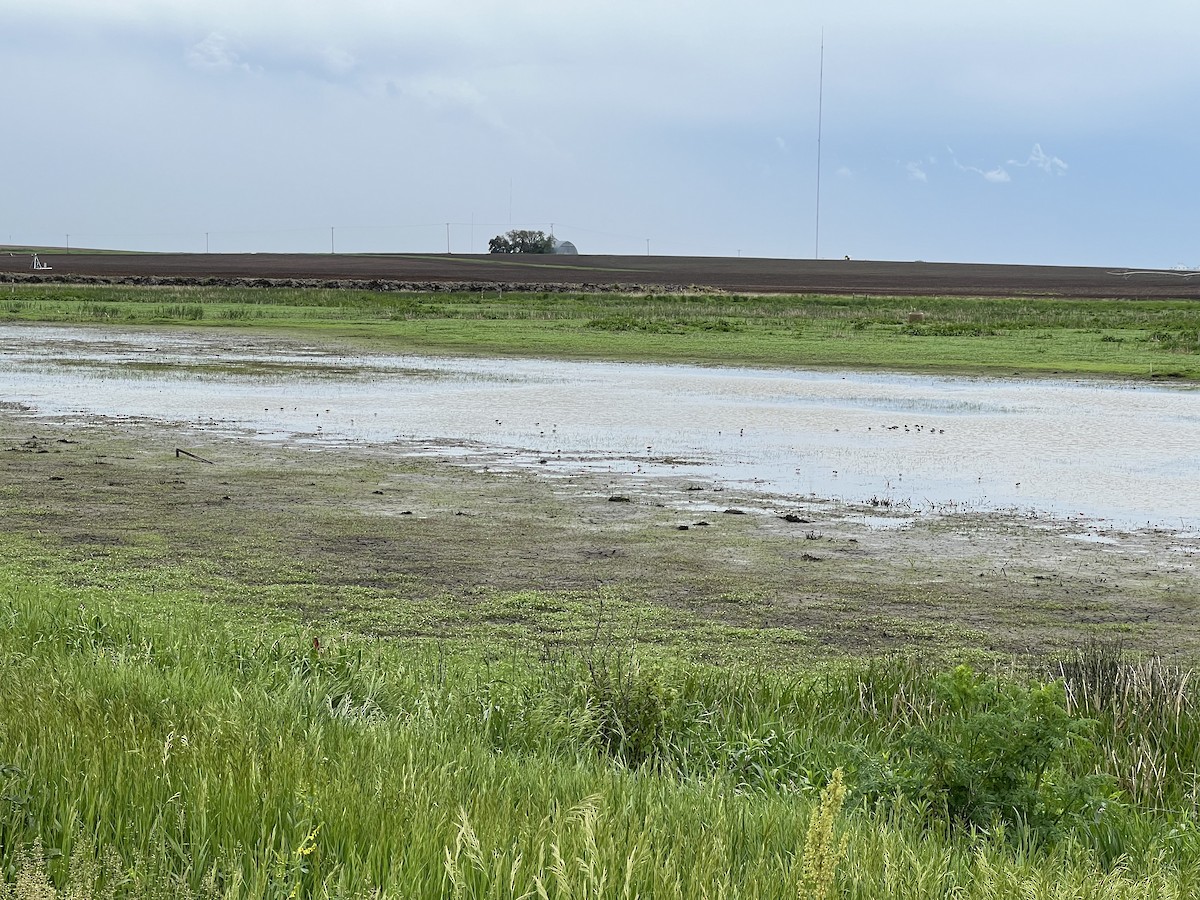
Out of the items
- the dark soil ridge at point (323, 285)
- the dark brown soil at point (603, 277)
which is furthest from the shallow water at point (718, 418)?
the dark soil ridge at point (323, 285)

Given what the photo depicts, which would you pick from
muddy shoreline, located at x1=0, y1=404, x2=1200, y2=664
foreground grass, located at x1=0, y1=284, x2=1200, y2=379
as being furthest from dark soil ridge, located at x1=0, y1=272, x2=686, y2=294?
muddy shoreline, located at x1=0, y1=404, x2=1200, y2=664

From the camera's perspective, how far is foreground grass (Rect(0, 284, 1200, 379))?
37250 millimetres

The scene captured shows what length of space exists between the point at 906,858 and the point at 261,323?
46610mm

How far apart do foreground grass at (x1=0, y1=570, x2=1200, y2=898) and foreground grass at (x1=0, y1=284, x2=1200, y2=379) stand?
93.3 feet

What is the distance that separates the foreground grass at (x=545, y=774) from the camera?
3.54m

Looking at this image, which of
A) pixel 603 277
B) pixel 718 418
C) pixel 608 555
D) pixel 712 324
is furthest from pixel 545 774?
pixel 603 277

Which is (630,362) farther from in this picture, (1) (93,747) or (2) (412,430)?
(1) (93,747)

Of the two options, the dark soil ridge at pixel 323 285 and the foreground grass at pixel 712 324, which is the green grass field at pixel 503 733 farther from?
the dark soil ridge at pixel 323 285

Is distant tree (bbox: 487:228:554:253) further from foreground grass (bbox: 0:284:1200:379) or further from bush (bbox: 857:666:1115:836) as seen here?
bush (bbox: 857:666:1115:836)

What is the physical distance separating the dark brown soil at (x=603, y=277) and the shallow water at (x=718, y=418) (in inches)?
1728

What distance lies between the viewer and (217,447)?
1862 centimetres

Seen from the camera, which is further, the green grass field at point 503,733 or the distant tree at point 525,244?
the distant tree at point 525,244

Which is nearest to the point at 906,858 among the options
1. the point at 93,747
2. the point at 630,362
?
the point at 93,747

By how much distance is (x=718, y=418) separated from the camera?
2305 cm
